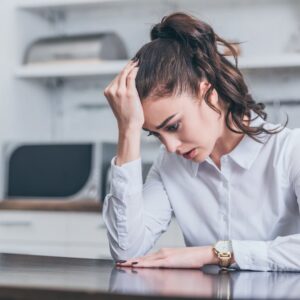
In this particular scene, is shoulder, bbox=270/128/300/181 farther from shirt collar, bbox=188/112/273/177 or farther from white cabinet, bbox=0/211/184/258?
white cabinet, bbox=0/211/184/258

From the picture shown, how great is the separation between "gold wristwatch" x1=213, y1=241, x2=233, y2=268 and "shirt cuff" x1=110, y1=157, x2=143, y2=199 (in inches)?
9.2

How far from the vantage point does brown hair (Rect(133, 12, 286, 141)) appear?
141cm

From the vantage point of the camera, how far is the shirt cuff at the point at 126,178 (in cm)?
146

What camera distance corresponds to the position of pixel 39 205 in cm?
290

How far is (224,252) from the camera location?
1.34 meters

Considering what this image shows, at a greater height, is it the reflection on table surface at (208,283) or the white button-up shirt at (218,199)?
the white button-up shirt at (218,199)

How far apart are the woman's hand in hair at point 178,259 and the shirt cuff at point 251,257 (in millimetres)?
46

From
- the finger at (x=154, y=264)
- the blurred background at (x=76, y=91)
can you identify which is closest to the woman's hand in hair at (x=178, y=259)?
the finger at (x=154, y=264)

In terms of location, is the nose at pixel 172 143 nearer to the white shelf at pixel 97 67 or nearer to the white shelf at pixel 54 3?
the white shelf at pixel 97 67

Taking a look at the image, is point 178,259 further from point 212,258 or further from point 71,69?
point 71,69

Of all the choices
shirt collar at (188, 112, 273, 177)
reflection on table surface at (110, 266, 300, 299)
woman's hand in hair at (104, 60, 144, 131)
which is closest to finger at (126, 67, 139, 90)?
woman's hand in hair at (104, 60, 144, 131)

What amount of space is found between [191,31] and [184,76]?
0.11m

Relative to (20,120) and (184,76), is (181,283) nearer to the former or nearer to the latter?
Result: (184,76)

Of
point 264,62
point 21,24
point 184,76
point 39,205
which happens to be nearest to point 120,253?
point 184,76
